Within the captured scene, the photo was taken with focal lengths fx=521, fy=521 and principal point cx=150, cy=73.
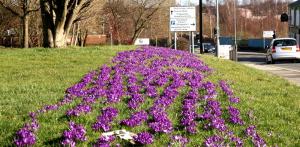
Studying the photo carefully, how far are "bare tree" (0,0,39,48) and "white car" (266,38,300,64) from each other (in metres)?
16.1

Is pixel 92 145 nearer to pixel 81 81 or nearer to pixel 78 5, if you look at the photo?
pixel 81 81

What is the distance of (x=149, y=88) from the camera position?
930 cm

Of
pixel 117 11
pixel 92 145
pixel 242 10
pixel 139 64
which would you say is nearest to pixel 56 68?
pixel 139 64

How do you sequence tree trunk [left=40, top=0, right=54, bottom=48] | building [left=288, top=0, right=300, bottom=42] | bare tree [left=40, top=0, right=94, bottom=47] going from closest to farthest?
bare tree [left=40, top=0, right=94, bottom=47], tree trunk [left=40, top=0, right=54, bottom=48], building [left=288, top=0, right=300, bottom=42]

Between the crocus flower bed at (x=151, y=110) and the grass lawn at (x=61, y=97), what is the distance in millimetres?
143

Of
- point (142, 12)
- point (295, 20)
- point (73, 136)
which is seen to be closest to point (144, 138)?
point (73, 136)

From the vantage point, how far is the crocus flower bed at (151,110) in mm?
6078

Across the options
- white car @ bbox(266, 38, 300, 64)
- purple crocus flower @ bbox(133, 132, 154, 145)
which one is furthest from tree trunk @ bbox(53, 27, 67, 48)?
purple crocus flower @ bbox(133, 132, 154, 145)

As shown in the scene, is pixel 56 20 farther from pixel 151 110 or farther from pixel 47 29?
pixel 151 110

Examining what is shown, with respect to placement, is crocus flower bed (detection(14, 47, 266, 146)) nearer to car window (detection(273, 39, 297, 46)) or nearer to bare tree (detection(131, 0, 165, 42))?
car window (detection(273, 39, 297, 46))

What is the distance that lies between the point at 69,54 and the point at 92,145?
40.4ft

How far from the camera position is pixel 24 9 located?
37500 millimetres

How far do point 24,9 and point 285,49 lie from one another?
18.5 meters

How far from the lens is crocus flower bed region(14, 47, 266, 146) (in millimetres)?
6078
